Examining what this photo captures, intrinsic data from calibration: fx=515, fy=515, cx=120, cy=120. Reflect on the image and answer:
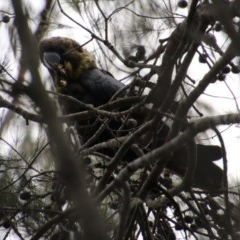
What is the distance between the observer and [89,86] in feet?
10.6

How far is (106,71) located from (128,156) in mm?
546

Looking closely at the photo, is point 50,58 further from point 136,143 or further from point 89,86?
point 136,143

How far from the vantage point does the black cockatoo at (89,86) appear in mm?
2432

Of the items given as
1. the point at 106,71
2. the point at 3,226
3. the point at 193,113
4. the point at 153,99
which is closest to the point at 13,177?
the point at 3,226

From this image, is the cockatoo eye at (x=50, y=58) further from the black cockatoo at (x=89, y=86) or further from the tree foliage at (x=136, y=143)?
the tree foliage at (x=136, y=143)

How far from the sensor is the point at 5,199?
1933 millimetres

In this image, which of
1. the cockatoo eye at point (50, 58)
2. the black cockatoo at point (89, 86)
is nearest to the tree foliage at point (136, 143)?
the black cockatoo at point (89, 86)

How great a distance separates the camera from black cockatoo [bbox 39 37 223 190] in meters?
2.43

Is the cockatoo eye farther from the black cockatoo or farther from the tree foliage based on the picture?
the tree foliage

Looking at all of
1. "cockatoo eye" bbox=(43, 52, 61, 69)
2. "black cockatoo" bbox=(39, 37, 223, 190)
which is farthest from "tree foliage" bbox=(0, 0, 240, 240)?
"cockatoo eye" bbox=(43, 52, 61, 69)

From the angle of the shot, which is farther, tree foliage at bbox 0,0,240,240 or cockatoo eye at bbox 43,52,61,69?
cockatoo eye at bbox 43,52,61,69

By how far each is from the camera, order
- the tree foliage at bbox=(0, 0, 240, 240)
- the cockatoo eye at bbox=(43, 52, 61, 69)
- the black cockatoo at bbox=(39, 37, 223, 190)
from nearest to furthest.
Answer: the tree foliage at bbox=(0, 0, 240, 240), the black cockatoo at bbox=(39, 37, 223, 190), the cockatoo eye at bbox=(43, 52, 61, 69)

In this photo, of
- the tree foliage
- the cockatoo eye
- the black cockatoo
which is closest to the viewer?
the tree foliage

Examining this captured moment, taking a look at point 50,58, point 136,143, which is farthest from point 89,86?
point 136,143
